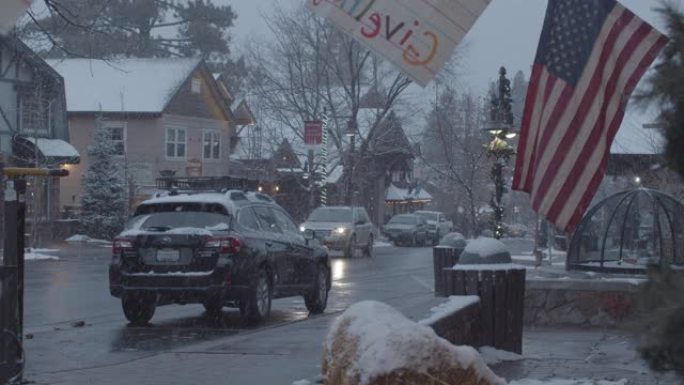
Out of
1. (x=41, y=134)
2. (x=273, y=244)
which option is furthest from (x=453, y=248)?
(x=41, y=134)

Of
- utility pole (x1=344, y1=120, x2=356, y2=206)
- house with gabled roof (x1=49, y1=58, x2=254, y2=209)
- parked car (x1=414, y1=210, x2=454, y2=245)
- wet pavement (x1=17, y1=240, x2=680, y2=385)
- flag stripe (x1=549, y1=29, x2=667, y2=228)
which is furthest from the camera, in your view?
parked car (x1=414, y1=210, x2=454, y2=245)

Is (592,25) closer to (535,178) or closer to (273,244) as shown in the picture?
(535,178)

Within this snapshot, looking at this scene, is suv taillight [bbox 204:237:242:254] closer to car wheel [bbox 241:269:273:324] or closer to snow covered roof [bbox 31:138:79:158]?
car wheel [bbox 241:269:273:324]

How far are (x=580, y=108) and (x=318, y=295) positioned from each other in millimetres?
8666

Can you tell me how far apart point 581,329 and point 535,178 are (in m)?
5.22

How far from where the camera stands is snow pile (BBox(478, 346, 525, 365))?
10.4 m

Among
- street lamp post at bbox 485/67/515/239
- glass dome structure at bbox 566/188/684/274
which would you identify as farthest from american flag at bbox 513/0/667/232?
street lamp post at bbox 485/67/515/239

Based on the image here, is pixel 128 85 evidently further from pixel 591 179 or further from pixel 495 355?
pixel 591 179

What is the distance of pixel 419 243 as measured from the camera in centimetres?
5134

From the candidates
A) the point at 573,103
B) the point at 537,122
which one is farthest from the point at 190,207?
the point at 573,103

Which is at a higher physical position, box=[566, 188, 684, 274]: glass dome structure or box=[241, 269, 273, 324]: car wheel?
box=[566, 188, 684, 274]: glass dome structure

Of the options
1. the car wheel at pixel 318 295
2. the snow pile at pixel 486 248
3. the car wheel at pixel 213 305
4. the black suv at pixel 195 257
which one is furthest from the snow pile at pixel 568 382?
the car wheel at pixel 318 295

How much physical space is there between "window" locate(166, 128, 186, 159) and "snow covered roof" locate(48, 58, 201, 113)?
181 cm

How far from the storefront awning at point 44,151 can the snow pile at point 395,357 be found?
1214 inches
